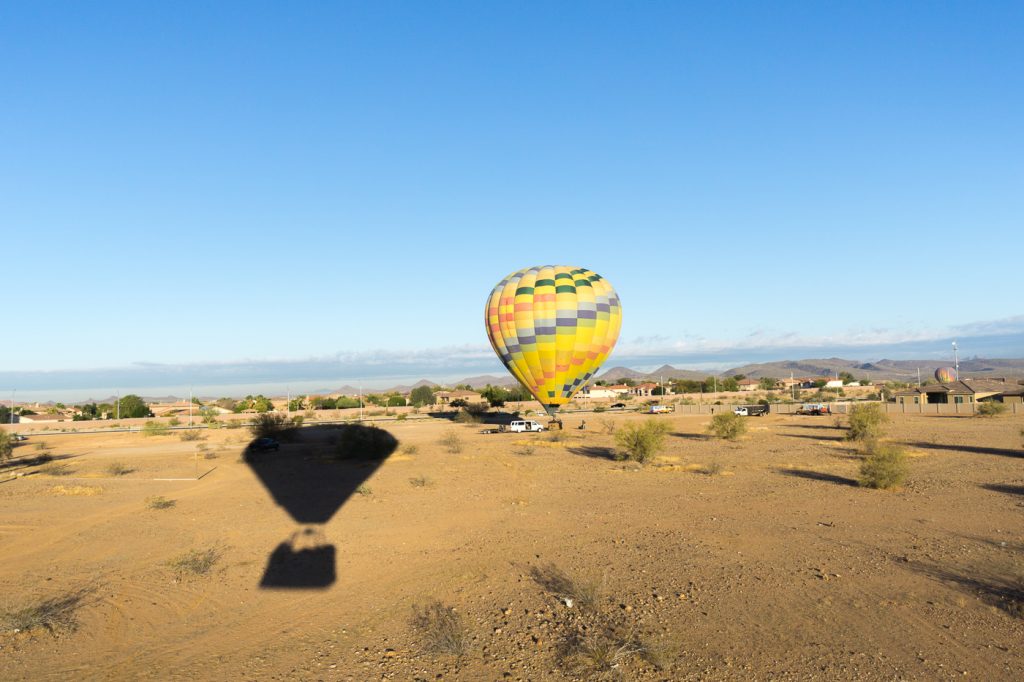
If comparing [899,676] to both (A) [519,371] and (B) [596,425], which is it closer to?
(A) [519,371]

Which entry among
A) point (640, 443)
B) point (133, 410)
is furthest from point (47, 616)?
point (133, 410)

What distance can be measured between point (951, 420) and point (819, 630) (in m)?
55.6

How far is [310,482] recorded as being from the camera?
91.4 ft

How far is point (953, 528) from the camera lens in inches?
655

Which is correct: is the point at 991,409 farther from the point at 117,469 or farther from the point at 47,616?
the point at 47,616

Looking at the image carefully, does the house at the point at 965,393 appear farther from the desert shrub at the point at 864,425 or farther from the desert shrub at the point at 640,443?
the desert shrub at the point at 640,443

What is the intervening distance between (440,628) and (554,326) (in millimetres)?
34197

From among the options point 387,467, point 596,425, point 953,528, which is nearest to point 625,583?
point 953,528

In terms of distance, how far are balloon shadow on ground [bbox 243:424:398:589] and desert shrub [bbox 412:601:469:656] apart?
290 centimetres

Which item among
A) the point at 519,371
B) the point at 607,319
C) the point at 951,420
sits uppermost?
the point at 607,319

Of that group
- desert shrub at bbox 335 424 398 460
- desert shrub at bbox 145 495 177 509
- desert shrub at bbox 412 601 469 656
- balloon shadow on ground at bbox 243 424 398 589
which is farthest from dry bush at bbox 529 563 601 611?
desert shrub at bbox 335 424 398 460

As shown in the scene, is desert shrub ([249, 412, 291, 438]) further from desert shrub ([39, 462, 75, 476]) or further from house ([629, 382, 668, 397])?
house ([629, 382, 668, 397])

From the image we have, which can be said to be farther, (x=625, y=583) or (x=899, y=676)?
(x=625, y=583)

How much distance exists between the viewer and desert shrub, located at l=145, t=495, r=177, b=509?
72.2ft
